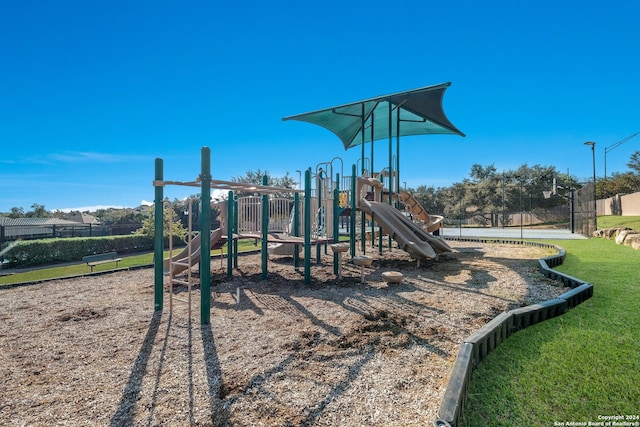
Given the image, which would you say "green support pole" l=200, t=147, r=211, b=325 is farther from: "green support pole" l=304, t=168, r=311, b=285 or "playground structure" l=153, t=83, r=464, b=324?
"green support pole" l=304, t=168, r=311, b=285

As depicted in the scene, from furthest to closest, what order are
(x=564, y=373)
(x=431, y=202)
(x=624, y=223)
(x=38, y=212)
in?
(x=38, y=212) → (x=431, y=202) → (x=624, y=223) → (x=564, y=373)

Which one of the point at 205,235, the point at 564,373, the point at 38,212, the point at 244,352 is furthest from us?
the point at 38,212

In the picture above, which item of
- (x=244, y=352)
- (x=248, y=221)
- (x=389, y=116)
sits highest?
(x=389, y=116)

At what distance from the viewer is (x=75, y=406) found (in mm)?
2549

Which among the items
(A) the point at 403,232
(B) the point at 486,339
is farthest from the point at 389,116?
(B) the point at 486,339

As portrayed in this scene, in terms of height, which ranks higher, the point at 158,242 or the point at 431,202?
the point at 431,202

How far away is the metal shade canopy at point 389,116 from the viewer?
1241 centimetres

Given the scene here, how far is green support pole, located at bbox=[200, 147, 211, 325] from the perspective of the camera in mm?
4449

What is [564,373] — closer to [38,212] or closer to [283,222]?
[283,222]

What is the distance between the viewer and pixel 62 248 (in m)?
14.5

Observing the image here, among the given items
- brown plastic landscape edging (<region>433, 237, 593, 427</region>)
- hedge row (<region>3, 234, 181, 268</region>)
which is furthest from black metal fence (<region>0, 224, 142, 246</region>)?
brown plastic landscape edging (<region>433, 237, 593, 427</region>)

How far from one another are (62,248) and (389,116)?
14557mm

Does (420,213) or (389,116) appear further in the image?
(420,213)

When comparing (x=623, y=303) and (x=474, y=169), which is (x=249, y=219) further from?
(x=474, y=169)
